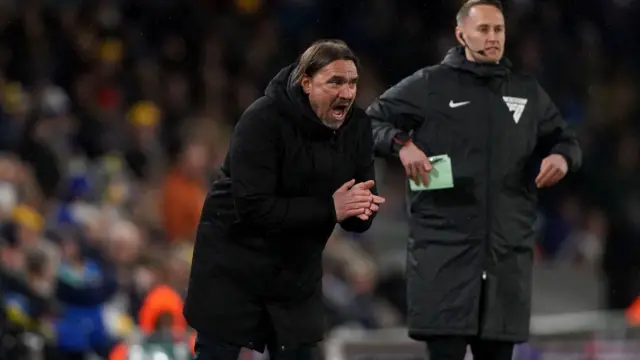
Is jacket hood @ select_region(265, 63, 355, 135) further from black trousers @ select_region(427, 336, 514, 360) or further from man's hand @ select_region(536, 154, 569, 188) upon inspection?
black trousers @ select_region(427, 336, 514, 360)

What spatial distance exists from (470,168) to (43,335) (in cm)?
353

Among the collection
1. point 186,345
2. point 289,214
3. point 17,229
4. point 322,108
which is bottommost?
point 186,345

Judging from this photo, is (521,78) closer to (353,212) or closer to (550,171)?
(550,171)

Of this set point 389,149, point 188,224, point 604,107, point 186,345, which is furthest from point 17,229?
point 604,107

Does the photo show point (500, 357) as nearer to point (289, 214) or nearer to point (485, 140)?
point (485, 140)

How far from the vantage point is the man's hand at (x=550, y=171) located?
231 inches

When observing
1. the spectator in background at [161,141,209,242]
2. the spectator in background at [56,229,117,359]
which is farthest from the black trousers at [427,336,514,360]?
the spectator in background at [161,141,209,242]

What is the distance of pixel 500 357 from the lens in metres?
6.03

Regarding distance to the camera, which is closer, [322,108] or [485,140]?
[322,108]

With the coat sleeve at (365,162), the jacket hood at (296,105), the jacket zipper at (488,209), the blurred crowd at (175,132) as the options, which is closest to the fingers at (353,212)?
the coat sleeve at (365,162)

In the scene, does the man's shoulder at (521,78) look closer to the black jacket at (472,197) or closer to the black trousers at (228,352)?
the black jacket at (472,197)

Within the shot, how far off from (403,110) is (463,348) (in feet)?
3.29

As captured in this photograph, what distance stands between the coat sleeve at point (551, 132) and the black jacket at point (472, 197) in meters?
0.02

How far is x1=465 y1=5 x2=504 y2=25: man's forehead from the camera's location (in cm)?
591
